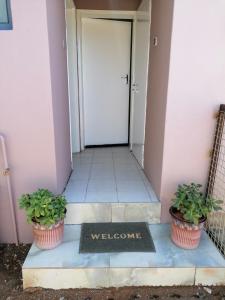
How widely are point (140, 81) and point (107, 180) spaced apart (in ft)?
4.49

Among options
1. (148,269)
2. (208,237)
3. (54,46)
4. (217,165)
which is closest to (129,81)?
(54,46)

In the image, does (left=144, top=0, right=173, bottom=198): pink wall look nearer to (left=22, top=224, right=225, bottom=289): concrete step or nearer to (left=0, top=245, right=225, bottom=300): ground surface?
(left=22, top=224, right=225, bottom=289): concrete step

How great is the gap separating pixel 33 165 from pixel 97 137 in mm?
2024

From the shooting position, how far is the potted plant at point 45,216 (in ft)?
5.80

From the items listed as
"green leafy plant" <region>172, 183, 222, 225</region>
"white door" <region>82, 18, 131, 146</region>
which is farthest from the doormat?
"white door" <region>82, 18, 131, 146</region>

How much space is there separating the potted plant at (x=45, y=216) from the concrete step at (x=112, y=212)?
265 mm

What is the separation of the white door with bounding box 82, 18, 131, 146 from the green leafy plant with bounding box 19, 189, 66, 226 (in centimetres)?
219

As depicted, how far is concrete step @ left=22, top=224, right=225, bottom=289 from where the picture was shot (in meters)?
1.73

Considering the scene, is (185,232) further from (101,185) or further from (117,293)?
(101,185)

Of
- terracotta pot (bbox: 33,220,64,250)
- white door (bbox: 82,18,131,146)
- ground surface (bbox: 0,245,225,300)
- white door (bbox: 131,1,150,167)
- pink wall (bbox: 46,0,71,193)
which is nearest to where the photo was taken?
ground surface (bbox: 0,245,225,300)

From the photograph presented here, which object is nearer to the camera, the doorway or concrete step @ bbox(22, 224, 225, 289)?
concrete step @ bbox(22, 224, 225, 289)

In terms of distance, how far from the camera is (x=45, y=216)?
178 cm

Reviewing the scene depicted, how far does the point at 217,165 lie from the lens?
6.81ft

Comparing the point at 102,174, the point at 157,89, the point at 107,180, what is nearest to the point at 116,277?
the point at 107,180
